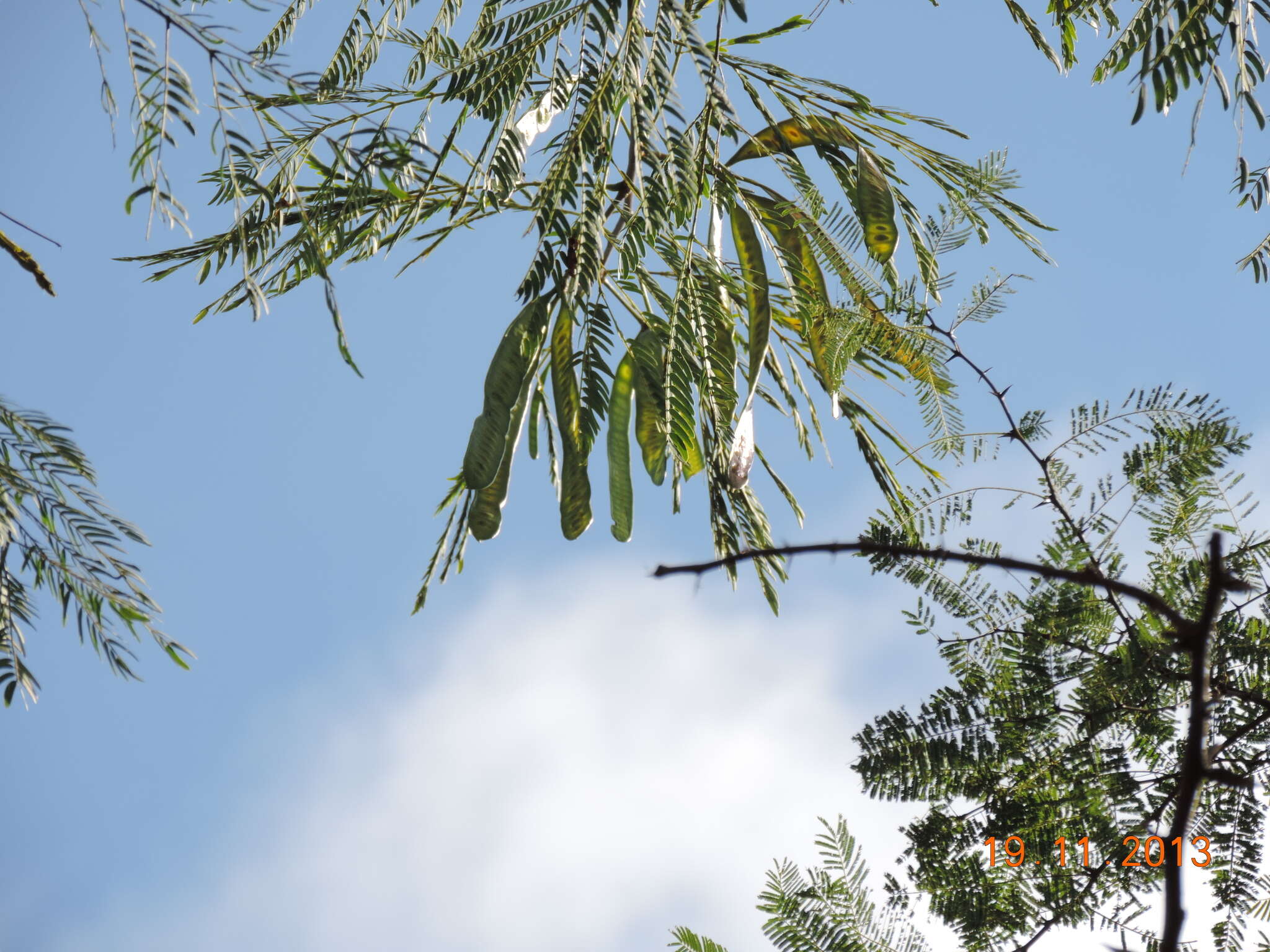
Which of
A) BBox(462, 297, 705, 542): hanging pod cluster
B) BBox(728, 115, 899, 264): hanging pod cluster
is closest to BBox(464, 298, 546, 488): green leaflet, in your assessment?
BBox(462, 297, 705, 542): hanging pod cluster

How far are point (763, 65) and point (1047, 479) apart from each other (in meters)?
0.83

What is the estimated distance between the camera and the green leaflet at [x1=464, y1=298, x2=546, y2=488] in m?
1.24

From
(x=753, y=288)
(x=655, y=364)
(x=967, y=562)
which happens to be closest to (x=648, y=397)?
(x=655, y=364)

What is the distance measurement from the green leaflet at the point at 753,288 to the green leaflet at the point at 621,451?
0.16 metres

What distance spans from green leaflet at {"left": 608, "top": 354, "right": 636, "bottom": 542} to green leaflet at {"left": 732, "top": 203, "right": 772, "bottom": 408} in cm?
16

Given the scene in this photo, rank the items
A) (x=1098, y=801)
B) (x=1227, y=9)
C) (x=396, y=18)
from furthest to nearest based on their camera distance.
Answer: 1. (x=396, y=18)
2. (x=1227, y=9)
3. (x=1098, y=801)

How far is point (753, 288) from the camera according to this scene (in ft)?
4.22

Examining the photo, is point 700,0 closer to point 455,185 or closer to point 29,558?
point 455,185

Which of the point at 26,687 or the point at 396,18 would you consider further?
the point at 396,18

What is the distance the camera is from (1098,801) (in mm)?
849

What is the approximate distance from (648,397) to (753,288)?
19 centimetres

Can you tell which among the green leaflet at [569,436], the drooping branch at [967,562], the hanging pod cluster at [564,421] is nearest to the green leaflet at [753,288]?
the hanging pod cluster at [564,421]

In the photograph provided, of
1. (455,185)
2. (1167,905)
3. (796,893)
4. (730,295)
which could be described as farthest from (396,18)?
(1167,905)

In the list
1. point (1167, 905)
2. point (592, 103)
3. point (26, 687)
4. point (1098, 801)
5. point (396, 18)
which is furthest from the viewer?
point (396, 18)
